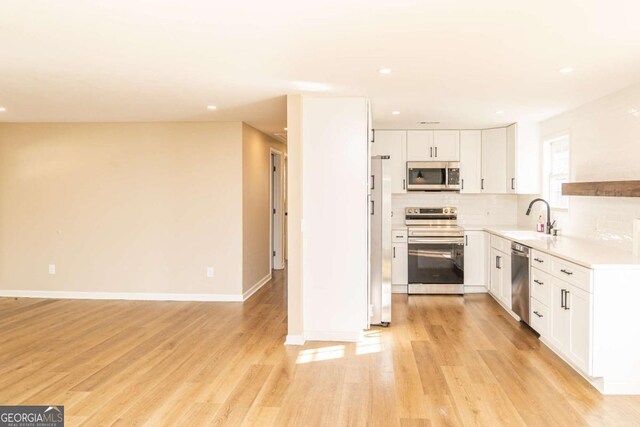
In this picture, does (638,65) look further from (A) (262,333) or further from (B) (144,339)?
(B) (144,339)

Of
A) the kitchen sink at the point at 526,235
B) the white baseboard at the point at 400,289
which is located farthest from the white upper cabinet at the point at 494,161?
the white baseboard at the point at 400,289

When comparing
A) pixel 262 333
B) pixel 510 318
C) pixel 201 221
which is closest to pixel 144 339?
pixel 262 333

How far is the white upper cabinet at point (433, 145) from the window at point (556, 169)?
1.16 metres

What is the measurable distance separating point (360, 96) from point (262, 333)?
96.7 inches

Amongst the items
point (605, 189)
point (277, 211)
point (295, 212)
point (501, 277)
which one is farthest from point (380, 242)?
point (277, 211)

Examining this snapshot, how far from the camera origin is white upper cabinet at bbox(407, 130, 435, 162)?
6.19 meters

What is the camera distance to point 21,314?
16.4 ft

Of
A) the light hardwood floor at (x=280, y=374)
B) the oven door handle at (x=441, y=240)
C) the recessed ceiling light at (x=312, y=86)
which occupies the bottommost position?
the light hardwood floor at (x=280, y=374)

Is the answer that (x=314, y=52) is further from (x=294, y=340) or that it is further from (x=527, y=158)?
(x=527, y=158)

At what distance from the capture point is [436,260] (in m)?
5.93

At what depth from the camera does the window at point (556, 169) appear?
5.03 metres

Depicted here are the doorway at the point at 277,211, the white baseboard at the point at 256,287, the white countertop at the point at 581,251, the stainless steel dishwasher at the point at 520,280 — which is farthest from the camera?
the doorway at the point at 277,211

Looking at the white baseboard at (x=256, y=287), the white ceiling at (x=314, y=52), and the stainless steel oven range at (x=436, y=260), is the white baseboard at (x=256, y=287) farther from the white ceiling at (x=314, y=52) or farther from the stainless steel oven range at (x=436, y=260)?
the white ceiling at (x=314, y=52)

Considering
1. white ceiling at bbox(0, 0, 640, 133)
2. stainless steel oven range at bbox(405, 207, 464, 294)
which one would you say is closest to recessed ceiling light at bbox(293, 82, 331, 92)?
white ceiling at bbox(0, 0, 640, 133)
